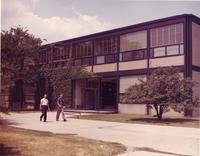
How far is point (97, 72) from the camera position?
3403 cm

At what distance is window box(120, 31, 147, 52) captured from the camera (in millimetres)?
29861

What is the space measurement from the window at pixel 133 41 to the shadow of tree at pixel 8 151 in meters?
20.6

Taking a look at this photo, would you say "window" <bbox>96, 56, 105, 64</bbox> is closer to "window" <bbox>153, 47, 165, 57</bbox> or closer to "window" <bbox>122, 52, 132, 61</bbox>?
"window" <bbox>122, 52, 132, 61</bbox>

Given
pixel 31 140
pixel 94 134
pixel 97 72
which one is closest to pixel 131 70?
pixel 97 72

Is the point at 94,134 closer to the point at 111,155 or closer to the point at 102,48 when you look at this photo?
the point at 111,155

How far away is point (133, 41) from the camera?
30.8 metres

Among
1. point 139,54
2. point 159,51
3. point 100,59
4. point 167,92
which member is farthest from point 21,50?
point 167,92

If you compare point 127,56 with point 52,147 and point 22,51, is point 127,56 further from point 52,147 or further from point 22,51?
point 52,147

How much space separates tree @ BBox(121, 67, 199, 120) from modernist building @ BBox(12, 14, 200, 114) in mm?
4647

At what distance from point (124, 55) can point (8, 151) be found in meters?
22.5

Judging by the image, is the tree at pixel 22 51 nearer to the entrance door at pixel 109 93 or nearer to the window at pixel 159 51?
the entrance door at pixel 109 93

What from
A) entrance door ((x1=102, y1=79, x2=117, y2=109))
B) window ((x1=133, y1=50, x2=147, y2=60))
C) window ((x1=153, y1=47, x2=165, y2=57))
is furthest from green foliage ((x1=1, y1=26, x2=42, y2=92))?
window ((x1=153, y1=47, x2=165, y2=57))

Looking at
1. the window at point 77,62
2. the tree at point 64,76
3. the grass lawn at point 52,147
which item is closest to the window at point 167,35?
the tree at point 64,76

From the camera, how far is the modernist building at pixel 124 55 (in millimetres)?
27031
